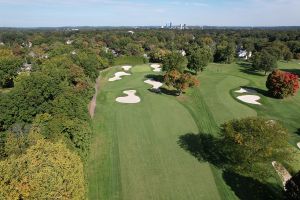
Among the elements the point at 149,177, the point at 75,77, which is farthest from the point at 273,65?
the point at 149,177

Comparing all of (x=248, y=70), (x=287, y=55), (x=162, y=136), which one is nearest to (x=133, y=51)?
(x=248, y=70)

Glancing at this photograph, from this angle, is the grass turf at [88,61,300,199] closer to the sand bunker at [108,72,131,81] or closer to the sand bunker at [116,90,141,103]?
the sand bunker at [116,90,141,103]

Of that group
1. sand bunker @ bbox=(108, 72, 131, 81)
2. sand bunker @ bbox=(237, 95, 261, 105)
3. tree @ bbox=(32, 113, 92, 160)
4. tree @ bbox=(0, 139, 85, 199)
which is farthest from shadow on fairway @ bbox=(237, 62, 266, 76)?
tree @ bbox=(0, 139, 85, 199)

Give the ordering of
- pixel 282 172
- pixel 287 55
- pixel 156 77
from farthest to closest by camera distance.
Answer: pixel 287 55, pixel 156 77, pixel 282 172

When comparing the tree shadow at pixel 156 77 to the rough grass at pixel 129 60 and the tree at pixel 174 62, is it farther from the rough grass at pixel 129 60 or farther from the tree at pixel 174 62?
the rough grass at pixel 129 60

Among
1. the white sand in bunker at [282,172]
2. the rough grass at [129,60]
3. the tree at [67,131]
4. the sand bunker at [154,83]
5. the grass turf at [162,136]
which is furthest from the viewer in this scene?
the rough grass at [129,60]

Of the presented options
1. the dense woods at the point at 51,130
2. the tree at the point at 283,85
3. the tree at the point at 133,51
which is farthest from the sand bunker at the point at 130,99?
the tree at the point at 133,51

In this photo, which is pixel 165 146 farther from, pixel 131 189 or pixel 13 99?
pixel 13 99

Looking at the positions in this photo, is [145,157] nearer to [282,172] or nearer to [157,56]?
[282,172]
